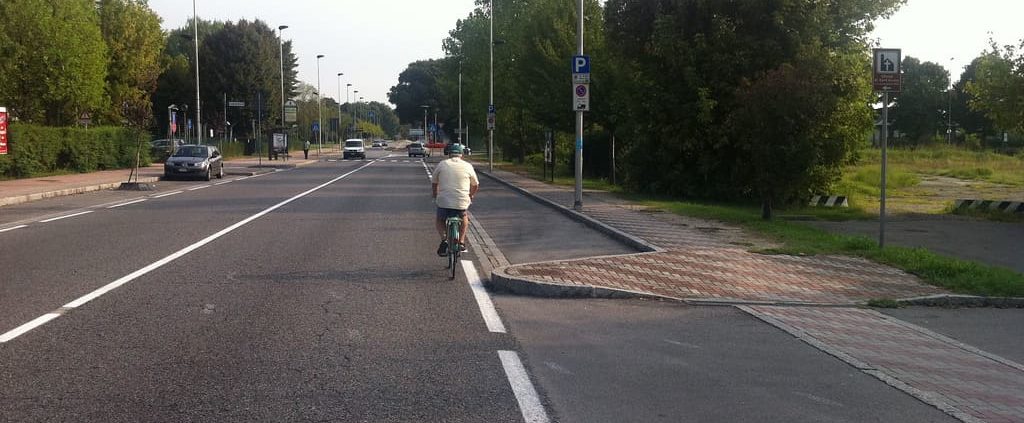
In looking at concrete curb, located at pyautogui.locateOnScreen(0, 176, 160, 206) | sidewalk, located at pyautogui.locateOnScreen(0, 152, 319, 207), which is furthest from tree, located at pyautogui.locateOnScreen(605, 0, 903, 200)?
sidewalk, located at pyautogui.locateOnScreen(0, 152, 319, 207)

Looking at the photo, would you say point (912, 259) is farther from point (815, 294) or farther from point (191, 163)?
point (191, 163)

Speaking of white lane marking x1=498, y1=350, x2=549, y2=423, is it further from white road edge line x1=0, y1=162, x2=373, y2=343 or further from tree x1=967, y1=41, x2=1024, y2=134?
tree x1=967, y1=41, x2=1024, y2=134

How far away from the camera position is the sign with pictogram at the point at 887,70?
47.1 feet

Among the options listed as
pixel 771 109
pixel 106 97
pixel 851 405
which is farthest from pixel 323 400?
pixel 106 97

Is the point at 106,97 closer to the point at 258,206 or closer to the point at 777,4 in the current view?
the point at 258,206

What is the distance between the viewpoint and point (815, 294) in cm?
1109

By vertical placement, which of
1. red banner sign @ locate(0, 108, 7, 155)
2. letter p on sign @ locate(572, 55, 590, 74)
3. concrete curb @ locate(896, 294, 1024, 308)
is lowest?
concrete curb @ locate(896, 294, 1024, 308)

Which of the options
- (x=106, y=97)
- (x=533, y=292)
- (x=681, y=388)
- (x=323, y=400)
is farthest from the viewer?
(x=106, y=97)

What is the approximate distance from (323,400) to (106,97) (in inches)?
2089

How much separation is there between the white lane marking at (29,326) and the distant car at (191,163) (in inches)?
1219

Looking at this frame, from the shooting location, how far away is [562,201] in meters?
25.7

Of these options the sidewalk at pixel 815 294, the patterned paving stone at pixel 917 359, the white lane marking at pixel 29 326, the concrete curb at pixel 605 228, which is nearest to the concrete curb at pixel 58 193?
the concrete curb at pixel 605 228

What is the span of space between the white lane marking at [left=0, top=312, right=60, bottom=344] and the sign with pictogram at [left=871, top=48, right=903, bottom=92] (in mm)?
11258

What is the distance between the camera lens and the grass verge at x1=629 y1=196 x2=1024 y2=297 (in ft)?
37.5
